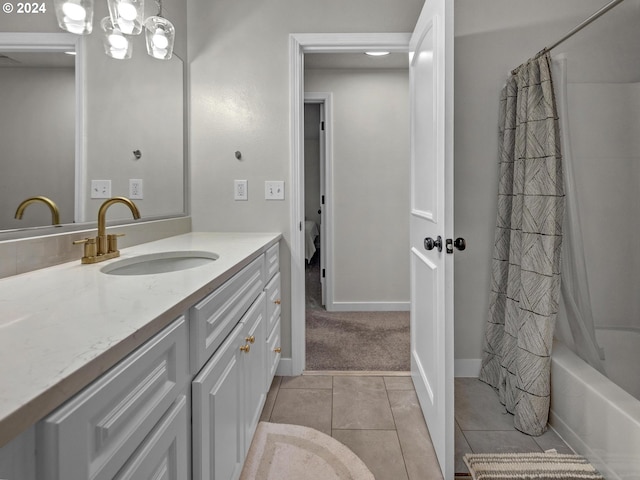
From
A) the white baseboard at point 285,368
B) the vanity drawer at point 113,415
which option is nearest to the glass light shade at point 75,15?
the vanity drawer at point 113,415

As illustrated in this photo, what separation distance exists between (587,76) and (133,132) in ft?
7.83

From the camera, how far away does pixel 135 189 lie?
1.80 m

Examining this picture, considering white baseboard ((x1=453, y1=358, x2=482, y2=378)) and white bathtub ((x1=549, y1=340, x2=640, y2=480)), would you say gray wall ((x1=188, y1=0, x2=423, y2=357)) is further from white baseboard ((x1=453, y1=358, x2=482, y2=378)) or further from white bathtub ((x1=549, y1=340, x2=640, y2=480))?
white bathtub ((x1=549, y1=340, x2=640, y2=480))

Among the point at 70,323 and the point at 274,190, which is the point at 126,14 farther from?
the point at 70,323

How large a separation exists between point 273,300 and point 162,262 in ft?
2.08

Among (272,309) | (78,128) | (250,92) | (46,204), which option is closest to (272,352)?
(272,309)

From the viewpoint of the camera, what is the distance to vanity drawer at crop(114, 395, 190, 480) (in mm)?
626

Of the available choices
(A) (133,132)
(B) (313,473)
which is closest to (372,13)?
(A) (133,132)

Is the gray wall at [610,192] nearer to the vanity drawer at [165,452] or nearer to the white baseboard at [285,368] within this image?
the white baseboard at [285,368]

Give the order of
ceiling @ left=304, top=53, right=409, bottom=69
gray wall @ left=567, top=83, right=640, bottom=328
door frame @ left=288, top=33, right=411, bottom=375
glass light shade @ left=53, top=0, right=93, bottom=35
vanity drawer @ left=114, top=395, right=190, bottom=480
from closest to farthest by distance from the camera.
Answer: vanity drawer @ left=114, top=395, right=190, bottom=480 < glass light shade @ left=53, top=0, right=93, bottom=35 < gray wall @ left=567, top=83, right=640, bottom=328 < door frame @ left=288, top=33, right=411, bottom=375 < ceiling @ left=304, top=53, right=409, bottom=69

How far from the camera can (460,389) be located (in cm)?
208

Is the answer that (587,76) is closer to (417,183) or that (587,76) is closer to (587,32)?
(587,32)

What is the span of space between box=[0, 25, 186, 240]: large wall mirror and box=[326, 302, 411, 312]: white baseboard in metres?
2.01

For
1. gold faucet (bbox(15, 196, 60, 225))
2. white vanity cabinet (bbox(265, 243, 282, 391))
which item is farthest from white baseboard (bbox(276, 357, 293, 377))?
gold faucet (bbox(15, 196, 60, 225))
